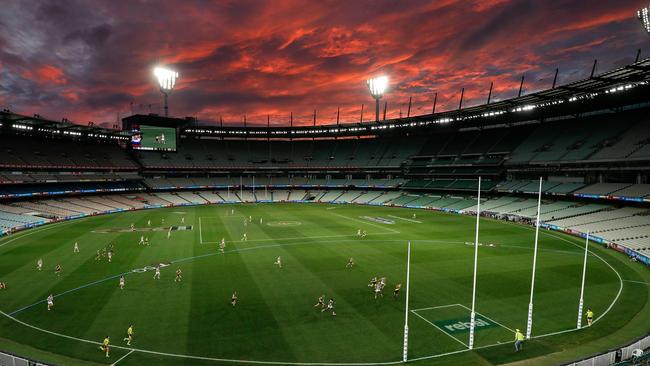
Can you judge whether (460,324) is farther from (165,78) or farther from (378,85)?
(165,78)

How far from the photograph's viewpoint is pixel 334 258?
133 ft

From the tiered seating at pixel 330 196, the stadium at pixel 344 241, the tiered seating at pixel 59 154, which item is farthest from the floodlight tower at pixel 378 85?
the tiered seating at pixel 59 154

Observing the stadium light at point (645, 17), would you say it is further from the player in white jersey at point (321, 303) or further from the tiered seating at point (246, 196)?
the tiered seating at point (246, 196)

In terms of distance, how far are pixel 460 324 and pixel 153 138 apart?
322ft

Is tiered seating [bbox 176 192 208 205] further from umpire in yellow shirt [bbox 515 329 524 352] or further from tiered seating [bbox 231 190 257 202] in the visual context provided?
umpire in yellow shirt [bbox 515 329 524 352]

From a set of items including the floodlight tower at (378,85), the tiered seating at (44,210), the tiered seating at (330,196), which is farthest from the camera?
the tiered seating at (330,196)

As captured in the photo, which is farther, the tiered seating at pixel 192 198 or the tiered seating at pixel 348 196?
the tiered seating at pixel 348 196

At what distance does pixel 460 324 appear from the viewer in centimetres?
2327

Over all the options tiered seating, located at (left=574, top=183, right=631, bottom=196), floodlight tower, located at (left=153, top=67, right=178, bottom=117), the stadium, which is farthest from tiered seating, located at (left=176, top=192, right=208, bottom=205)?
tiered seating, located at (left=574, top=183, right=631, bottom=196)

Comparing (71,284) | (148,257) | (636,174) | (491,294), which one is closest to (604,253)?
(491,294)

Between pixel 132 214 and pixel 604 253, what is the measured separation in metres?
84.1

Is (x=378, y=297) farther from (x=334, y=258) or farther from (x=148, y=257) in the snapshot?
(x=148, y=257)

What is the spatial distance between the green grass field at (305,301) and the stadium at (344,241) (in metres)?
0.19

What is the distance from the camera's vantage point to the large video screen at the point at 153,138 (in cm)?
9669
